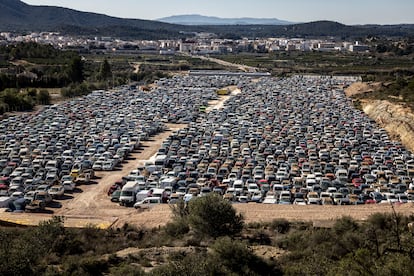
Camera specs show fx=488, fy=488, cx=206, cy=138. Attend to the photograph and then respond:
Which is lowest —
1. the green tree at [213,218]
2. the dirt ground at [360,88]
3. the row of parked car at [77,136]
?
the row of parked car at [77,136]

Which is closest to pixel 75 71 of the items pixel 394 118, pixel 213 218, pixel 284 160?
pixel 394 118

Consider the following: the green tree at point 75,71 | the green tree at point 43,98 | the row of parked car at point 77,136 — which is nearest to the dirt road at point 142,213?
the row of parked car at point 77,136

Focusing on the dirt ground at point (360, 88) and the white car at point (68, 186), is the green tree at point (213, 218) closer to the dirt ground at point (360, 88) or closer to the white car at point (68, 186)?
the white car at point (68, 186)

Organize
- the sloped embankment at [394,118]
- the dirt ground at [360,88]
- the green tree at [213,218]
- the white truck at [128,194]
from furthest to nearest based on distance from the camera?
the dirt ground at [360,88]
the sloped embankment at [394,118]
the white truck at [128,194]
the green tree at [213,218]

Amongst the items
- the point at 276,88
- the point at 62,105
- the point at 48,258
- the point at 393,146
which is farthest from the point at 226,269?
the point at 276,88

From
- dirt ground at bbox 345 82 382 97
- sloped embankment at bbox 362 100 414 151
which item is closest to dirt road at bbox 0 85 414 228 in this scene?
sloped embankment at bbox 362 100 414 151

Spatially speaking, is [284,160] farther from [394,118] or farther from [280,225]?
[394,118]

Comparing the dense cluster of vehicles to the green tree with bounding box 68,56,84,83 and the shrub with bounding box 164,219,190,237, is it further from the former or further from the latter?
the green tree with bounding box 68,56,84,83

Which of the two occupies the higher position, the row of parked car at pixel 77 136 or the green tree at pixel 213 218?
the green tree at pixel 213 218
